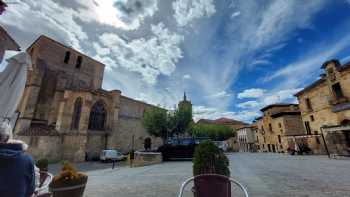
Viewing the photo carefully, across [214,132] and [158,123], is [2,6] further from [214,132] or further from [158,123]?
[214,132]

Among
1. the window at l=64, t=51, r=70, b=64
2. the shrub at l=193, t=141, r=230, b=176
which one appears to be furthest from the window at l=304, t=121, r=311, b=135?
the window at l=64, t=51, r=70, b=64

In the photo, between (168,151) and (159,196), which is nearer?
(159,196)

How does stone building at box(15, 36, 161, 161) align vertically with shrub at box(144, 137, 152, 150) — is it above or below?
above

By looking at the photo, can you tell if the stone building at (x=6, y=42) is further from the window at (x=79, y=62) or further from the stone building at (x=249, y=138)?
the stone building at (x=249, y=138)

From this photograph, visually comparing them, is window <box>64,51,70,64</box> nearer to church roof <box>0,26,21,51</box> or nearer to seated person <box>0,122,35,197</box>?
church roof <box>0,26,21,51</box>

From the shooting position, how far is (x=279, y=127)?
2775 cm

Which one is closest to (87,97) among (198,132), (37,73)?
(37,73)

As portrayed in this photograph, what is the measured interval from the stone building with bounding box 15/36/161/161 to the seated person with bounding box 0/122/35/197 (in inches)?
732

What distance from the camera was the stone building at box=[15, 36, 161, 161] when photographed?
56.1 feet

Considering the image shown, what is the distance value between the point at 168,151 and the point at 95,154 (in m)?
11.3

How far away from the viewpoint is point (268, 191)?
15.9 feet

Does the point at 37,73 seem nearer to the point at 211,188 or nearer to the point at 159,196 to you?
the point at 159,196

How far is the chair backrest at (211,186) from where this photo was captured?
274cm

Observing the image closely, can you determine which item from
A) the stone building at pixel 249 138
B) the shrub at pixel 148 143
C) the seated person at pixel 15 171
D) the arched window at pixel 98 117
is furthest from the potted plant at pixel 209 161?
the stone building at pixel 249 138
